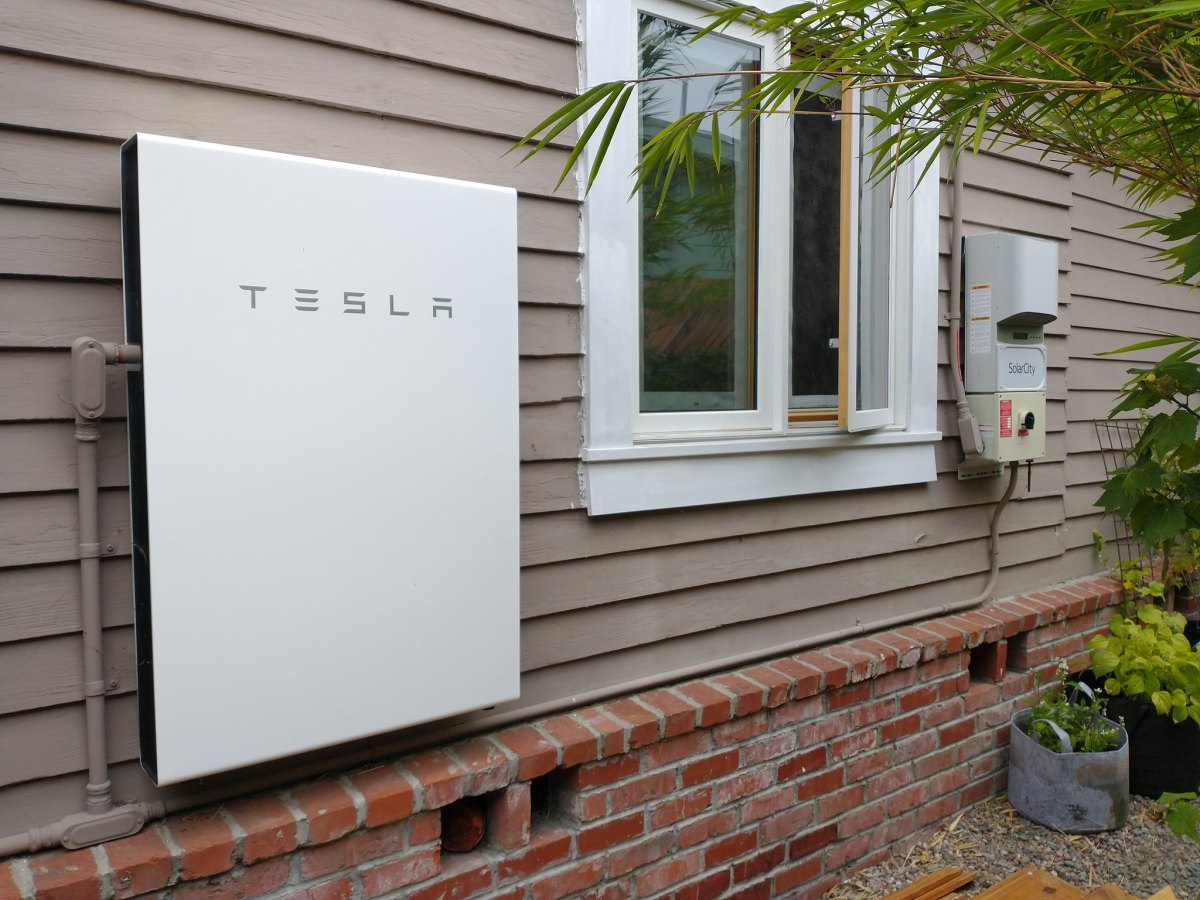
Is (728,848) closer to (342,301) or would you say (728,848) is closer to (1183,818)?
(1183,818)

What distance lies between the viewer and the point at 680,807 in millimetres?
2299

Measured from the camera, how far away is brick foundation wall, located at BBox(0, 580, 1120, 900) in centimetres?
167

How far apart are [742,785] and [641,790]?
0.37 meters

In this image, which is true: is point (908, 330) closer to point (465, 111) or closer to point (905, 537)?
point (905, 537)

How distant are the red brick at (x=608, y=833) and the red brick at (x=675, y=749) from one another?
0.43 ft

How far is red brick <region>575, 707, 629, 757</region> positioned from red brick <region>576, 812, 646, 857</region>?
0.60 ft

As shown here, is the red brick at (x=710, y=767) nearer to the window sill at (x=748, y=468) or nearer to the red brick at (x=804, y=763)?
the red brick at (x=804, y=763)

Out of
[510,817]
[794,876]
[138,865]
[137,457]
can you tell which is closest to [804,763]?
[794,876]

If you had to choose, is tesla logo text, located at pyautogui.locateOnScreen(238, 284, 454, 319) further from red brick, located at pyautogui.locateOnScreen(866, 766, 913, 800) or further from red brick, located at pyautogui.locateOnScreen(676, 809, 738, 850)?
red brick, located at pyautogui.locateOnScreen(866, 766, 913, 800)

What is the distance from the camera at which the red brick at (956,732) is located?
3.00 meters

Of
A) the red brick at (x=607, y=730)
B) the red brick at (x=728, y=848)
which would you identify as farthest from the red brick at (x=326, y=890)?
the red brick at (x=728, y=848)

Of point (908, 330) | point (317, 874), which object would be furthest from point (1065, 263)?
point (317, 874)

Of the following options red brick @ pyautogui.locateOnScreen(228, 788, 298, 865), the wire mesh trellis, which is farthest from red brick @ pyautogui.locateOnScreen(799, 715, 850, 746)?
the wire mesh trellis

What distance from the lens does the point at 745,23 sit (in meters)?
2.48
